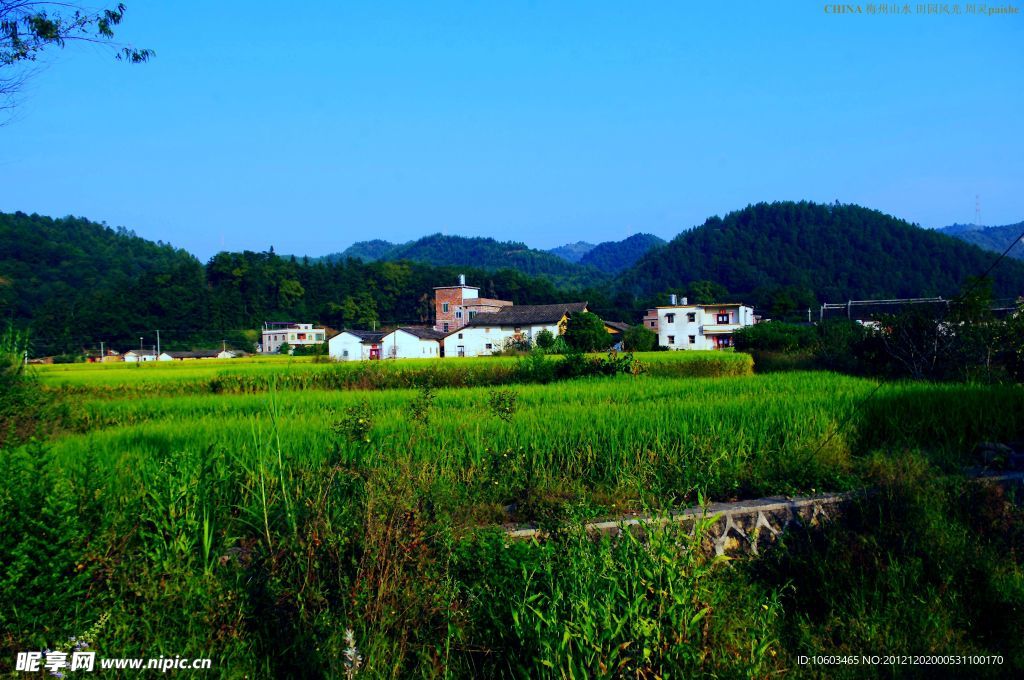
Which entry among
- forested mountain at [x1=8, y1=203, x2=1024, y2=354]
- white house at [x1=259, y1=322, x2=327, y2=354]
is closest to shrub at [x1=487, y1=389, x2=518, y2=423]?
forested mountain at [x1=8, y1=203, x2=1024, y2=354]

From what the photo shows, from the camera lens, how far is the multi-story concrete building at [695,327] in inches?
2557

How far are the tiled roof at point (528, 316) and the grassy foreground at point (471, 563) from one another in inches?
2039

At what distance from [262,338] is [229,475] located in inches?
2867

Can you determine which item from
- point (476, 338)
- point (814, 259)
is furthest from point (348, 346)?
point (814, 259)

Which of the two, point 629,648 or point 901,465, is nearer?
point 629,648

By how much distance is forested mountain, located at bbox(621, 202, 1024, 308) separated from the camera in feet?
324

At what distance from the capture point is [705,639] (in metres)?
3.65

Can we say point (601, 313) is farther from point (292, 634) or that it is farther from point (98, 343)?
point (292, 634)

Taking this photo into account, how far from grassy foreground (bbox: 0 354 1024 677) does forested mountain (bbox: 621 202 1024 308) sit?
81.8 meters

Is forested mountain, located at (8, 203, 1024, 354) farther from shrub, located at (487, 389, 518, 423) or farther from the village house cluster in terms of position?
shrub, located at (487, 389, 518, 423)

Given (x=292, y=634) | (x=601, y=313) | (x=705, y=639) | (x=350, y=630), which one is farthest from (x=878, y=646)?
(x=601, y=313)

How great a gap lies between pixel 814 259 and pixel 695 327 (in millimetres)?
67137

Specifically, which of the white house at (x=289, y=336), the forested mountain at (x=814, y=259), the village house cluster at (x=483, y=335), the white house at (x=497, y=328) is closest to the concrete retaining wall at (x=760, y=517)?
the village house cluster at (x=483, y=335)

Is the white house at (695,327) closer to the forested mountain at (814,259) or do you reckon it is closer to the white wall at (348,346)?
the forested mountain at (814,259)
